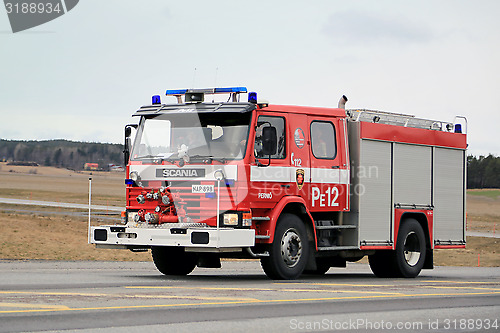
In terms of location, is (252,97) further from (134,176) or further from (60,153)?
(60,153)

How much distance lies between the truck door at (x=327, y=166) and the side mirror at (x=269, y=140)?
1263 mm

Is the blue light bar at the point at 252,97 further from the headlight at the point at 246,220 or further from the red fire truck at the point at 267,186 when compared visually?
the headlight at the point at 246,220

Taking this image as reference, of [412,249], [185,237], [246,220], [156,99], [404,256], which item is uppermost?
[156,99]

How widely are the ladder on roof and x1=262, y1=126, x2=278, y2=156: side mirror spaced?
2825 millimetres

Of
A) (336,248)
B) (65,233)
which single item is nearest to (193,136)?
(336,248)

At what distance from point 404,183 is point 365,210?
1.56m

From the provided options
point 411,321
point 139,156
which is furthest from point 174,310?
point 139,156

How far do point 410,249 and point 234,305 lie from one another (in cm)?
891

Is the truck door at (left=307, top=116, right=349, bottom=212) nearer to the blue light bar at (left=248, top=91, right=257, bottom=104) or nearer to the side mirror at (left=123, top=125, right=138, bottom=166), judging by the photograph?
the blue light bar at (left=248, top=91, right=257, bottom=104)

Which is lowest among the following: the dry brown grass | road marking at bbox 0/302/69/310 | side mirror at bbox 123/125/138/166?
the dry brown grass

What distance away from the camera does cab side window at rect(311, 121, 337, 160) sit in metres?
16.7

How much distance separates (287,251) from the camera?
1580 centimetres

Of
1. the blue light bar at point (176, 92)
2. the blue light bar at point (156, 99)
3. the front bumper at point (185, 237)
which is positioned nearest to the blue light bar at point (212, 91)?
the blue light bar at point (176, 92)

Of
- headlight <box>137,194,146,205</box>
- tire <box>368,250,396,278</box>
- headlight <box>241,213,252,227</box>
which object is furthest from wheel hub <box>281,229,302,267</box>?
tire <box>368,250,396,278</box>
